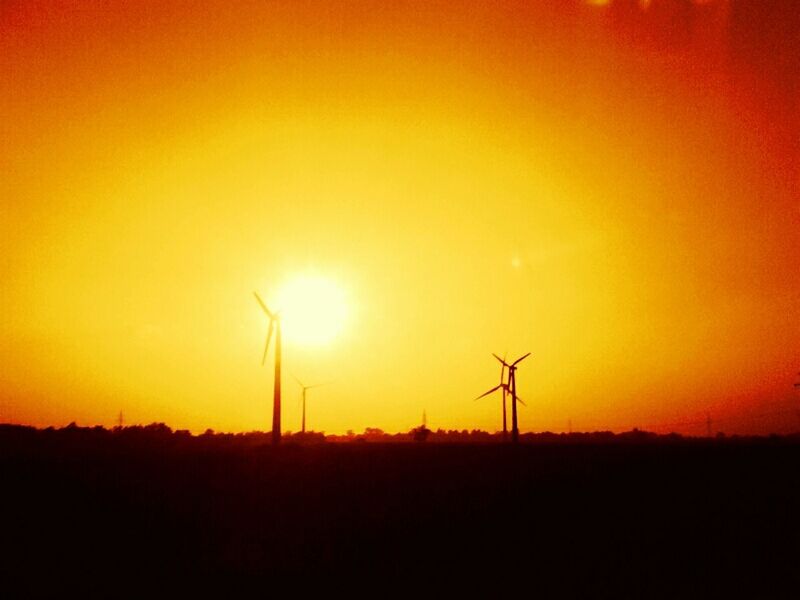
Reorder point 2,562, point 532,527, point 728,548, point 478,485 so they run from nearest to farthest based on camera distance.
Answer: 1. point 2,562
2. point 728,548
3. point 532,527
4. point 478,485

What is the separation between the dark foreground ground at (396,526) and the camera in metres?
19.1

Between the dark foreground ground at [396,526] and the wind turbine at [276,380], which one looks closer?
the dark foreground ground at [396,526]

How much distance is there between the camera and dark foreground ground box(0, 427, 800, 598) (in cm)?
1912

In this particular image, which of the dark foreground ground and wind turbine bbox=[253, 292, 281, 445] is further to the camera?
wind turbine bbox=[253, 292, 281, 445]

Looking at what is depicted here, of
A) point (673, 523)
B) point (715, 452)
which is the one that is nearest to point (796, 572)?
point (673, 523)

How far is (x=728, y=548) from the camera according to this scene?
21703 mm

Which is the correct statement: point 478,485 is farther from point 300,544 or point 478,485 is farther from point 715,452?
point 715,452

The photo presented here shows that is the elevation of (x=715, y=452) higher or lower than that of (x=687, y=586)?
higher

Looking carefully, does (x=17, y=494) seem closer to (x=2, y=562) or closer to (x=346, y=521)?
(x=2, y=562)

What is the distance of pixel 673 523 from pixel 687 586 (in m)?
5.97

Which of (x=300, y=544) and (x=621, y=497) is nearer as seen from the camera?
(x=300, y=544)

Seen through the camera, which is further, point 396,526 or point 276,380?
point 276,380

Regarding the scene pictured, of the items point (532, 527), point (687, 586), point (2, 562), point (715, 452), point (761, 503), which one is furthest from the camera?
point (715, 452)

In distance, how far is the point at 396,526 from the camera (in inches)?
952
